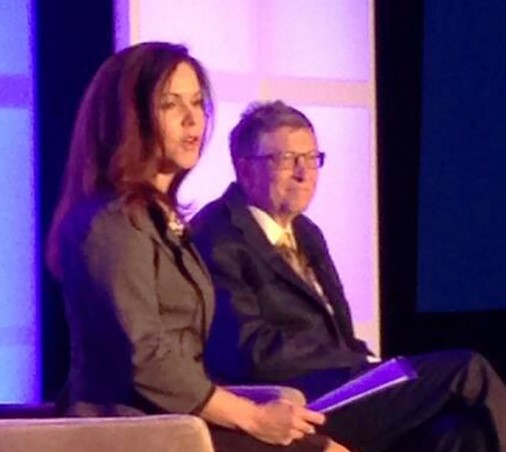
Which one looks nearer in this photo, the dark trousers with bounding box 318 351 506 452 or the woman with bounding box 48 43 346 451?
the woman with bounding box 48 43 346 451

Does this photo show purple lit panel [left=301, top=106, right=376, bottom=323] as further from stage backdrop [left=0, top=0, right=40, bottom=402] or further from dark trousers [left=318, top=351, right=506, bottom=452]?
dark trousers [left=318, top=351, right=506, bottom=452]

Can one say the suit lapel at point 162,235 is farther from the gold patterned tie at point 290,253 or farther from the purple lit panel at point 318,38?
the purple lit panel at point 318,38

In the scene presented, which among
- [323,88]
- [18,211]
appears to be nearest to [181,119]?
[18,211]

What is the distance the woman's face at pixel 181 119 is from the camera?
9.98 feet

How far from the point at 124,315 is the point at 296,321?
953mm

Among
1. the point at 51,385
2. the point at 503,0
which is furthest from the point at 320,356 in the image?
the point at 503,0

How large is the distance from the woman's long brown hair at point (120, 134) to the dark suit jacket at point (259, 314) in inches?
25.9

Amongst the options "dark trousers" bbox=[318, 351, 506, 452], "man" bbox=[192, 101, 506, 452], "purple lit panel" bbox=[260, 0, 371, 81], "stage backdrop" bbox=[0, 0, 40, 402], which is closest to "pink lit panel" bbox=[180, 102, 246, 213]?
"purple lit panel" bbox=[260, 0, 371, 81]

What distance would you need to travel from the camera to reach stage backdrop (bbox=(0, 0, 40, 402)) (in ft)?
15.7

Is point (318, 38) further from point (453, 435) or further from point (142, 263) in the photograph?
point (142, 263)

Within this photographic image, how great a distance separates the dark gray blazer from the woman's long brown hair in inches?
2.7

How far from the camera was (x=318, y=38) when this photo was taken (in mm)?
5113

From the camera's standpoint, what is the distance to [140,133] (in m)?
3.01

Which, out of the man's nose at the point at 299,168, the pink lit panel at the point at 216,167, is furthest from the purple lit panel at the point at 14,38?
the man's nose at the point at 299,168
